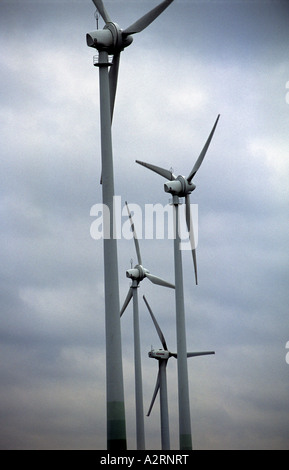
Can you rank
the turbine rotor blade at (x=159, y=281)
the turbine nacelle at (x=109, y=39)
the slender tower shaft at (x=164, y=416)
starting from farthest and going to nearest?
the slender tower shaft at (x=164, y=416)
the turbine rotor blade at (x=159, y=281)
the turbine nacelle at (x=109, y=39)

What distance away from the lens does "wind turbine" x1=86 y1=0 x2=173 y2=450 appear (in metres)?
42.1

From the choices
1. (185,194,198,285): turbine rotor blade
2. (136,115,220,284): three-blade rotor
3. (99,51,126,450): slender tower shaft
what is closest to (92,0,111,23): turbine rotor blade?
(99,51,126,450): slender tower shaft

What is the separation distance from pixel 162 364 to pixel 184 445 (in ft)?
104

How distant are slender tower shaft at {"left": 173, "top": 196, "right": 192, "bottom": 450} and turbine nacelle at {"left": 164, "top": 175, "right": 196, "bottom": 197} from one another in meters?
3.58

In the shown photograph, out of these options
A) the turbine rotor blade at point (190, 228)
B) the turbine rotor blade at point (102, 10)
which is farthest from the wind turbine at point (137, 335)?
the turbine rotor blade at point (102, 10)

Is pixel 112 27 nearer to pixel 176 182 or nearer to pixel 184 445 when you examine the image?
pixel 176 182

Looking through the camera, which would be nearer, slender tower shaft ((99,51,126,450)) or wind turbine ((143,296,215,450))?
slender tower shaft ((99,51,126,450))

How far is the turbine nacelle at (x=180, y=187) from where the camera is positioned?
236 ft

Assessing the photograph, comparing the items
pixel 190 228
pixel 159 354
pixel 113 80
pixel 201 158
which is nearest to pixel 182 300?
pixel 190 228

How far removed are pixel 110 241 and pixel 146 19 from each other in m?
15.3

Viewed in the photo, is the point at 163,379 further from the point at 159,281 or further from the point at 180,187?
the point at 180,187

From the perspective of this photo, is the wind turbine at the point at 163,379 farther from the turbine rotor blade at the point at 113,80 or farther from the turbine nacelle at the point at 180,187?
the turbine rotor blade at the point at 113,80

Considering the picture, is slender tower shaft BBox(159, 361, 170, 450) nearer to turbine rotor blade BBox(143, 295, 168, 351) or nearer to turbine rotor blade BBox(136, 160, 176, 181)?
turbine rotor blade BBox(143, 295, 168, 351)

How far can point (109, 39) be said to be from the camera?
4791 cm
